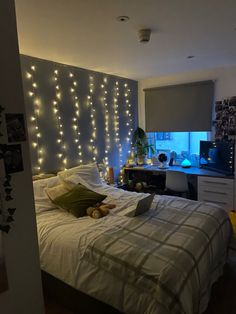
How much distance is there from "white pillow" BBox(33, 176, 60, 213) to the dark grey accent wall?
274mm

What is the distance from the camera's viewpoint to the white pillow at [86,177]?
3029 mm

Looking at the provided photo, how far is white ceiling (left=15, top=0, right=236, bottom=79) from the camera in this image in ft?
5.93

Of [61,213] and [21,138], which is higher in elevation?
[21,138]

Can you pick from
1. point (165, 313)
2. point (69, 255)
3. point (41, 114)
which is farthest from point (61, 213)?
point (165, 313)

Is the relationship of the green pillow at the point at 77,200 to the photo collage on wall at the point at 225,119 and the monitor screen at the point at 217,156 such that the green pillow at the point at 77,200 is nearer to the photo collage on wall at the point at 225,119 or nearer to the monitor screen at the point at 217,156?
the monitor screen at the point at 217,156

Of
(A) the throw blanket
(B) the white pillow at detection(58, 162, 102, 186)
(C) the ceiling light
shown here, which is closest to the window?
(B) the white pillow at detection(58, 162, 102, 186)


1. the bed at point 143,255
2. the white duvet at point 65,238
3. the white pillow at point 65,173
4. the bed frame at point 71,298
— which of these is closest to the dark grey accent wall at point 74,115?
the white pillow at point 65,173

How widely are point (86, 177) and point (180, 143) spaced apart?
7.08 feet

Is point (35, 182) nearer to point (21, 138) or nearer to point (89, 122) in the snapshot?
point (89, 122)

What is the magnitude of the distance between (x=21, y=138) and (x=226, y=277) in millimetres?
2410

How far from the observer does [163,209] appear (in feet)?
8.32

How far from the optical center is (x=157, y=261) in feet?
5.39

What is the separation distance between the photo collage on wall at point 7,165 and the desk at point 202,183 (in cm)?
307

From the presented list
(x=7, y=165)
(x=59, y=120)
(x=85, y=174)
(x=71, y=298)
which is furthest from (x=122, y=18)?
(x=71, y=298)
